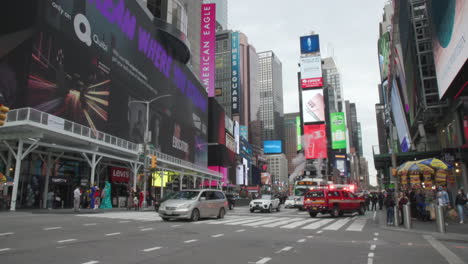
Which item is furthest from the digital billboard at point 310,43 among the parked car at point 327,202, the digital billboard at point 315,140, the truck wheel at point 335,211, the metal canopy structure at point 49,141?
the truck wheel at point 335,211

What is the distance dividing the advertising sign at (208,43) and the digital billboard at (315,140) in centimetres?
3861

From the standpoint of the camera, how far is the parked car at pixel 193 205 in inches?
631

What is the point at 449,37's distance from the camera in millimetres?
23156

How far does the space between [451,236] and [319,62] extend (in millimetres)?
102963

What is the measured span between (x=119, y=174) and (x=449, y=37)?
33.5m

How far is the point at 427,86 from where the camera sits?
3172 cm

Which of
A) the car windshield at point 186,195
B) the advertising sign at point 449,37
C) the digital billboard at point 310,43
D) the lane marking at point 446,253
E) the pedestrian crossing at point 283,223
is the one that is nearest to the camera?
the lane marking at point 446,253

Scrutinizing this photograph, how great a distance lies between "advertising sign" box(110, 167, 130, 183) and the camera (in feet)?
123

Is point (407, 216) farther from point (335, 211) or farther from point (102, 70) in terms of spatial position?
point (102, 70)

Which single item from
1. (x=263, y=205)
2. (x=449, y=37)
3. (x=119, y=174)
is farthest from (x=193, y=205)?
(x=119, y=174)

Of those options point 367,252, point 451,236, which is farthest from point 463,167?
point 367,252

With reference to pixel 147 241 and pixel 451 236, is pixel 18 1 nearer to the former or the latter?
pixel 147 241

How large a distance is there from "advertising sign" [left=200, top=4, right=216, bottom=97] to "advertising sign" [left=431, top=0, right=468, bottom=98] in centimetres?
6483

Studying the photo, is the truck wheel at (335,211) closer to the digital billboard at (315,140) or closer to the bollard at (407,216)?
the bollard at (407,216)
